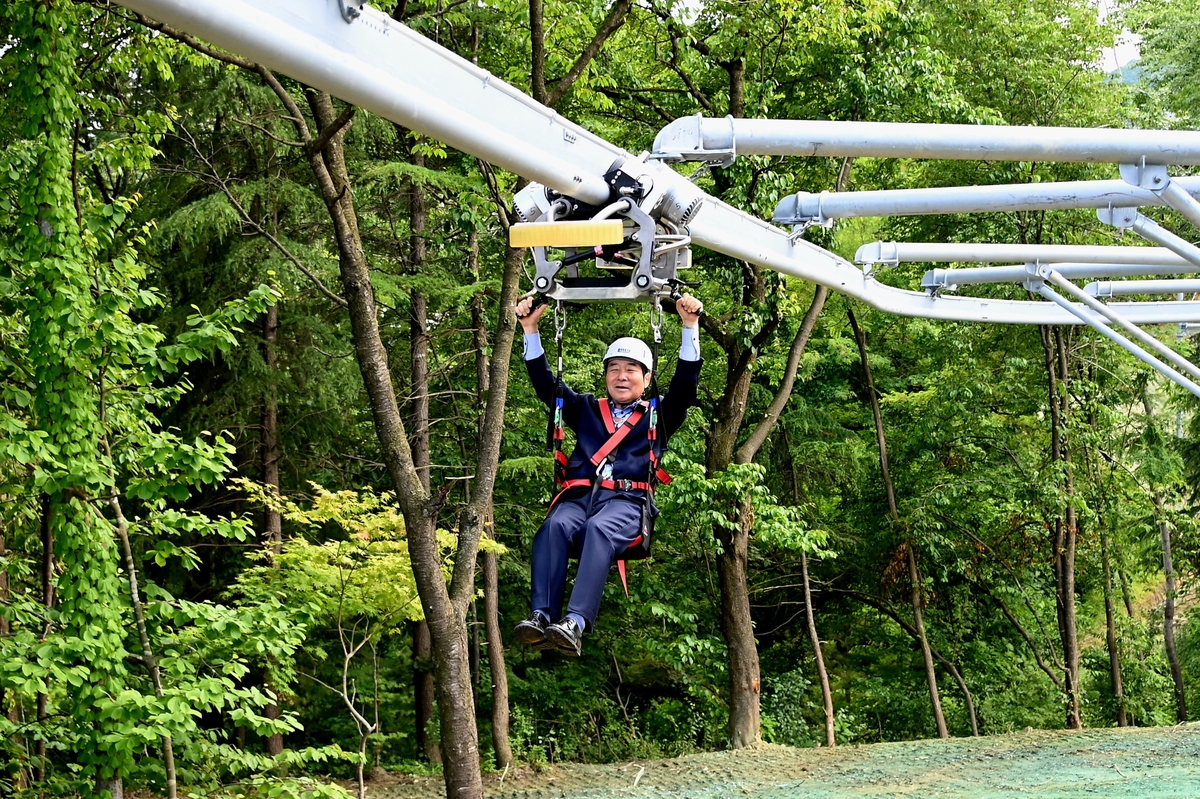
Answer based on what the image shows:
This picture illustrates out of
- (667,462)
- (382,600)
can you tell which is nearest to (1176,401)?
(667,462)

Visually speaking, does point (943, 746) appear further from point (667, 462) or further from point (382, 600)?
point (382, 600)

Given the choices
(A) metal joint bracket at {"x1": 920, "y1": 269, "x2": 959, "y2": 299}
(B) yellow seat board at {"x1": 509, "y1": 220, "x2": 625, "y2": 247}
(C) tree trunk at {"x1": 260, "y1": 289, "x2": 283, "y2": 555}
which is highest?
(C) tree trunk at {"x1": 260, "y1": 289, "x2": 283, "y2": 555}

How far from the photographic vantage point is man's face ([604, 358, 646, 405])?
5.68m

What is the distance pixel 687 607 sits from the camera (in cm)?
1945

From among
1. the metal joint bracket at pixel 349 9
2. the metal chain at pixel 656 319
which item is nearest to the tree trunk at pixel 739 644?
the metal chain at pixel 656 319

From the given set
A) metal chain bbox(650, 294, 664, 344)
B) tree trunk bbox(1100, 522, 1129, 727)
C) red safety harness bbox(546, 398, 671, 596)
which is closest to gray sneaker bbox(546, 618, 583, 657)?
red safety harness bbox(546, 398, 671, 596)

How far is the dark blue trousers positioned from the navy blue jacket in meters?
0.12

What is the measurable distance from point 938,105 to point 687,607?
27.2 ft

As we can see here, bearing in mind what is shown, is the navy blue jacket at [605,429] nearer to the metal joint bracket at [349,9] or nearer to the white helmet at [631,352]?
the white helmet at [631,352]

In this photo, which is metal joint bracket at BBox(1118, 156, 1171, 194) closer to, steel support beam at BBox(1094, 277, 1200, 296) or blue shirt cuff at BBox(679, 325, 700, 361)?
blue shirt cuff at BBox(679, 325, 700, 361)

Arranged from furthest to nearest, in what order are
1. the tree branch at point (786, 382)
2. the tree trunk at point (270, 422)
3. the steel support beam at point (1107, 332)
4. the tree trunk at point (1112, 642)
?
the tree trunk at point (1112, 642), the tree branch at point (786, 382), the tree trunk at point (270, 422), the steel support beam at point (1107, 332)

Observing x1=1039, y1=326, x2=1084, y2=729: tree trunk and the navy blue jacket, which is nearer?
the navy blue jacket

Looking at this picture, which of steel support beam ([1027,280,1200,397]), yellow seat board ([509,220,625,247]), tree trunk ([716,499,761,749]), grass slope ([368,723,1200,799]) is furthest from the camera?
tree trunk ([716,499,761,749])

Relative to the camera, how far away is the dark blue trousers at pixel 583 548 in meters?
5.30
